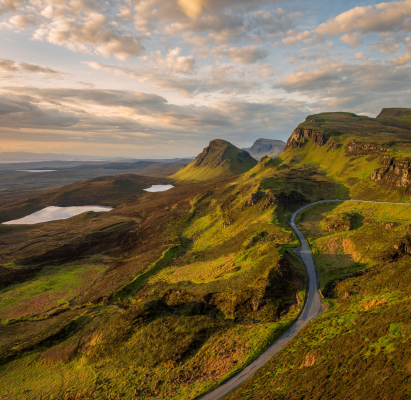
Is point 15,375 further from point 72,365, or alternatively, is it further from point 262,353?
point 262,353

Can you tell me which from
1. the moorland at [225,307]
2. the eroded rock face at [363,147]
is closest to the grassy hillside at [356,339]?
the moorland at [225,307]

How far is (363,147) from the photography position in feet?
446

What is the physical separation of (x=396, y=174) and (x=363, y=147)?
177 ft

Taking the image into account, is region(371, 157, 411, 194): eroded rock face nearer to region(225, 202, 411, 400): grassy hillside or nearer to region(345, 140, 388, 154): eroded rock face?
region(345, 140, 388, 154): eroded rock face

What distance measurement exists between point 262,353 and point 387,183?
9493 cm

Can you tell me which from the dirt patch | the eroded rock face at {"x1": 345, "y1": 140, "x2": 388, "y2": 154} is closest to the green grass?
the dirt patch

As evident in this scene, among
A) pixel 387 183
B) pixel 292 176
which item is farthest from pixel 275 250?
pixel 292 176

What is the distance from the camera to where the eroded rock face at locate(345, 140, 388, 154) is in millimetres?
124344

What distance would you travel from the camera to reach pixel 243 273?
54.4 metres

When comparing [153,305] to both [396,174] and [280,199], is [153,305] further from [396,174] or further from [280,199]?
[396,174]

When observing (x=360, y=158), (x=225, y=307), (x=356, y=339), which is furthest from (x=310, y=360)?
(x=360, y=158)

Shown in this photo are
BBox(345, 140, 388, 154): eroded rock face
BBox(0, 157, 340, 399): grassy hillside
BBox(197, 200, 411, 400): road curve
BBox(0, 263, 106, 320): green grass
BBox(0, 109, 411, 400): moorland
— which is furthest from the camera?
BBox(345, 140, 388, 154): eroded rock face

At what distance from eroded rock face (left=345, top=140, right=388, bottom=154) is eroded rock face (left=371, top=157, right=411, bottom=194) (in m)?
32.2

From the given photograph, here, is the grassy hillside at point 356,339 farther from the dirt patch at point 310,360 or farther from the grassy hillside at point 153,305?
the grassy hillside at point 153,305
